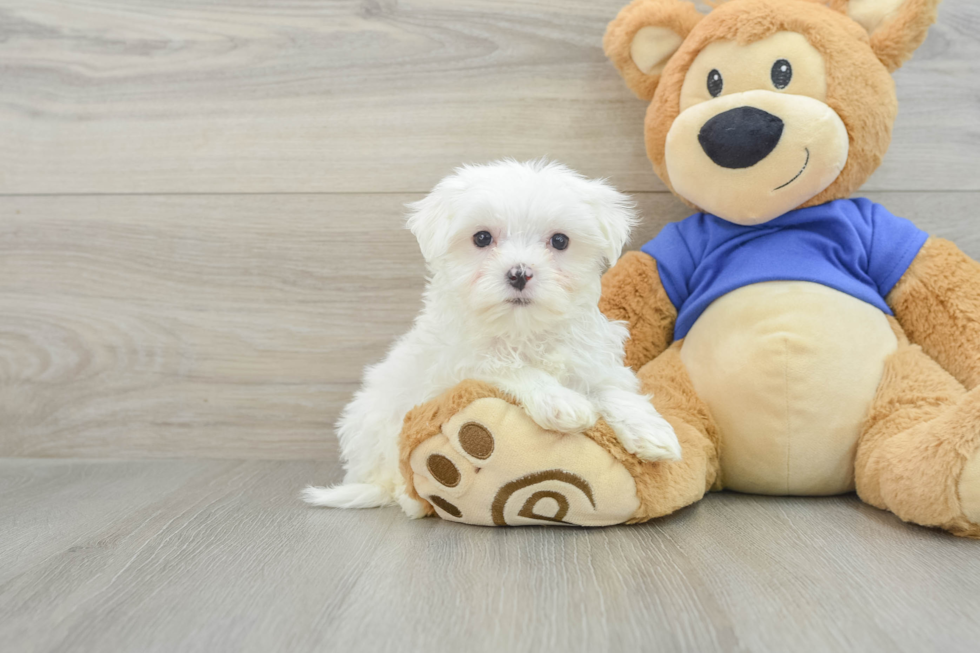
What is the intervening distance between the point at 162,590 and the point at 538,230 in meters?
0.60

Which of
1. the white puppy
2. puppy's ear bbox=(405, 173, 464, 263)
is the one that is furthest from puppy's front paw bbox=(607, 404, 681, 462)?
puppy's ear bbox=(405, 173, 464, 263)

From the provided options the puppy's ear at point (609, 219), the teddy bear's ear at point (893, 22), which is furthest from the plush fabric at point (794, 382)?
the teddy bear's ear at point (893, 22)

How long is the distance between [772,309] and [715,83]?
0.35 metres

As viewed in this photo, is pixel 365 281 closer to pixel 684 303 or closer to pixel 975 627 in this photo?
pixel 684 303

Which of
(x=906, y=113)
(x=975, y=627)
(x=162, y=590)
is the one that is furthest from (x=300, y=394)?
(x=906, y=113)

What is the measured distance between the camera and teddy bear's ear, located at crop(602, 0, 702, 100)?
3.77 feet

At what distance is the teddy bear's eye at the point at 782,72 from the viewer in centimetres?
106

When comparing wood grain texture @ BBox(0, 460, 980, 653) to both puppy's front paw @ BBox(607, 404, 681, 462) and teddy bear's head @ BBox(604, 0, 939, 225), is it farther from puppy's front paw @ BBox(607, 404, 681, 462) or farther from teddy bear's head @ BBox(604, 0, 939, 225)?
teddy bear's head @ BBox(604, 0, 939, 225)

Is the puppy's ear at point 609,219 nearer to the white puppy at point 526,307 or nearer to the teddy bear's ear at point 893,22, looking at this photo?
the white puppy at point 526,307

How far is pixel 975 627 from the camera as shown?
663 mm

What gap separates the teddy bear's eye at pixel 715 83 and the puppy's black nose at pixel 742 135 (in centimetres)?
6

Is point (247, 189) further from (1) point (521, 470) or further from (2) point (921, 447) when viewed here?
(2) point (921, 447)

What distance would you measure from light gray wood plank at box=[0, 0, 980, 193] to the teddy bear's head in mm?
243

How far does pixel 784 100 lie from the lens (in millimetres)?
1037
